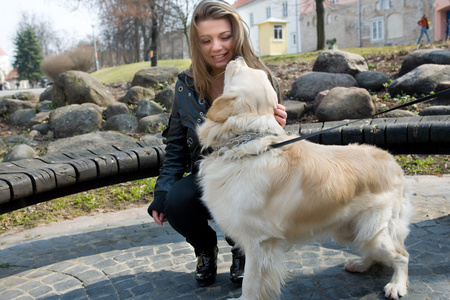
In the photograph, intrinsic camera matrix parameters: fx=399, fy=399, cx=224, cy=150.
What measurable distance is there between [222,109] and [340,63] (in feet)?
26.0

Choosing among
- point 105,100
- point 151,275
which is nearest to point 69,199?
point 151,275

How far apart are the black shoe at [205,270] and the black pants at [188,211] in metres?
0.10

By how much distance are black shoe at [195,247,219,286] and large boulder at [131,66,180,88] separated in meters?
9.34

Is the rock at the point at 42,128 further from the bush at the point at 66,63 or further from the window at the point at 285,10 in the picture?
the window at the point at 285,10

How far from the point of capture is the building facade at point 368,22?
31906 mm

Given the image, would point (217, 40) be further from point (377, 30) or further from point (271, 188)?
point (377, 30)

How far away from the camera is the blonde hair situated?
2848 mm

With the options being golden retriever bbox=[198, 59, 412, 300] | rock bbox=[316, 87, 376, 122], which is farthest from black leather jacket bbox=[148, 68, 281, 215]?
rock bbox=[316, 87, 376, 122]

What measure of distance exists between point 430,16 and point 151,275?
3584 cm

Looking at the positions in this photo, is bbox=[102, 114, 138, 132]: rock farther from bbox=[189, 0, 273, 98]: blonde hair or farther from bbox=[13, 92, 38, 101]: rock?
bbox=[189, 0, 273, 98]: blonde hair

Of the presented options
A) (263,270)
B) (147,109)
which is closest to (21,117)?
(147,109)

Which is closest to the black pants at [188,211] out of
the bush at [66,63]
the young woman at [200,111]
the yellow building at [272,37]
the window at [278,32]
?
→ the young woman at [200,111]

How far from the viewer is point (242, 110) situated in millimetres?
2312

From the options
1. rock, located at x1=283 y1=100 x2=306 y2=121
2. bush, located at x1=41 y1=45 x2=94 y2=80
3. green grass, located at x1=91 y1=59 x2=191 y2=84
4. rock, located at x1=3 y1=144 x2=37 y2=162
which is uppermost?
bush, located at x1=41 y1=45 x2=94 y2=80
